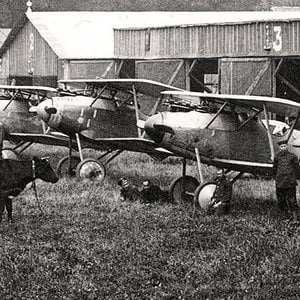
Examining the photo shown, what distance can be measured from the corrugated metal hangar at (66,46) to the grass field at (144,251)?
14068 millimetres

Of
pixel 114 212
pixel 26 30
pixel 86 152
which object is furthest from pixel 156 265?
pixel 26 30

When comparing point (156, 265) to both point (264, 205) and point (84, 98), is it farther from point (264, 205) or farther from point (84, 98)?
point (84, 98)

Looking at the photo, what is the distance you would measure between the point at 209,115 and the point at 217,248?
456 centimetres

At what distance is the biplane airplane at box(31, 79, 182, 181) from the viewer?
16797mm

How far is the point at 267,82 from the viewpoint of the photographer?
20.6 m

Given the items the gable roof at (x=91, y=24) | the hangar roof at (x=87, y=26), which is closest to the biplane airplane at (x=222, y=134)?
the hangar roof at (x=87, y=26)

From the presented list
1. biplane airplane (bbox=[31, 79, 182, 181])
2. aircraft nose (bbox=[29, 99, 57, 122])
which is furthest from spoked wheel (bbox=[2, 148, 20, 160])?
aircraft nose (bbox=[29, 99, 57, 122])

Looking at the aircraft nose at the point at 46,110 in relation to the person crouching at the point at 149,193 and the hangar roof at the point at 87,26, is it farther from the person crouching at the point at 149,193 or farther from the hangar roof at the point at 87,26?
the hangar roof at the point at 87,26

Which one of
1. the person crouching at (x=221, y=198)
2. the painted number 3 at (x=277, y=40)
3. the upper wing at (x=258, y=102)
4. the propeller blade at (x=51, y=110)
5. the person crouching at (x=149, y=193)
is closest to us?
the person crouching at (x=221, y=198)

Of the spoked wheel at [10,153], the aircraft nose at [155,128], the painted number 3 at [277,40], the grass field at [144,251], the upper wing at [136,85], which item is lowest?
the grass field at [144,251]

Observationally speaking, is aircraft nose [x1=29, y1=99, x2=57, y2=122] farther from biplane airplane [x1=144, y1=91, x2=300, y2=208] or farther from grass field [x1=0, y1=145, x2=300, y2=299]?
biplane airplane [x1=144, y1=91, x2=300, y2=208]

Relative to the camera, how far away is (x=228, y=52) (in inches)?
851

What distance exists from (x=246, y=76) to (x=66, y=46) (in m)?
11.5

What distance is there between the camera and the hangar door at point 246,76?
20.6m
